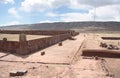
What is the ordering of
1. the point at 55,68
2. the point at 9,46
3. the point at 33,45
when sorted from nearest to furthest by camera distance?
the point at 55,68, the point at 9,46, the point at 33,45

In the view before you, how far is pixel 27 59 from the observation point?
19547 mm

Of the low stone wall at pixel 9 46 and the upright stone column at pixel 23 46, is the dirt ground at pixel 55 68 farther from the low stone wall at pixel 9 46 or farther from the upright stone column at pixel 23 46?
the low stone wall at pixel 9 46

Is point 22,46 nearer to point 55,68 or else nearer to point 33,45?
point 33,45

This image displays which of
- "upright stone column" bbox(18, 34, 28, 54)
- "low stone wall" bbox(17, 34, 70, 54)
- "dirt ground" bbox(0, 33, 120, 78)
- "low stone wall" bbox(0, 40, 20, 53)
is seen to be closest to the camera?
"dirt ground" bbox(0, 33, 120, 78)

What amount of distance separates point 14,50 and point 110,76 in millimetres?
10900

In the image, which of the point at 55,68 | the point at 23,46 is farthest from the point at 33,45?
the point at 55,68

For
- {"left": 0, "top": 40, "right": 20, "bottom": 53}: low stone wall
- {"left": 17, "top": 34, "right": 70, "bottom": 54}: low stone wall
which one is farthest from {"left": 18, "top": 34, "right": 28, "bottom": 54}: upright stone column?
{"left": 0, "top": 40, "right": 20, "bottom": 53}: low stone wall

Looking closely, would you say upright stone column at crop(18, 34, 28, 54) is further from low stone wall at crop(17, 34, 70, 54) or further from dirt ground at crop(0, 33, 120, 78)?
dirt ground at crop(0, 33, 120, 78)

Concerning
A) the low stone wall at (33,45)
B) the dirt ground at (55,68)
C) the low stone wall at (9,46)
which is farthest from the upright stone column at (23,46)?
the dirt ground at (55,68)

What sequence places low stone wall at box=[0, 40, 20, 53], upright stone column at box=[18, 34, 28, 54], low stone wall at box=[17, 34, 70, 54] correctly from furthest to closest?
low stone wall at box=[0, 40, 20, 53], low stone wall at box=[17, 34, 70, 54], upright stone column at box=[18, 34, 28, 54]

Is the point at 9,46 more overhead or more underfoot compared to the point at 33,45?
more overhead

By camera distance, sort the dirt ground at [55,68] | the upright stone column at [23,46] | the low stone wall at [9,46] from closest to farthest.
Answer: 1. the dirt ground at [55,68]
2. the upright stone column at [23,46]
3. the low stone wall at [9,46]

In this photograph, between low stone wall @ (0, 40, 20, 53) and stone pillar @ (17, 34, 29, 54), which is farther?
low stone wall @ (0, 40, 20, 53)

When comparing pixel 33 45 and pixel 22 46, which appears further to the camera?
pixel 33 45
